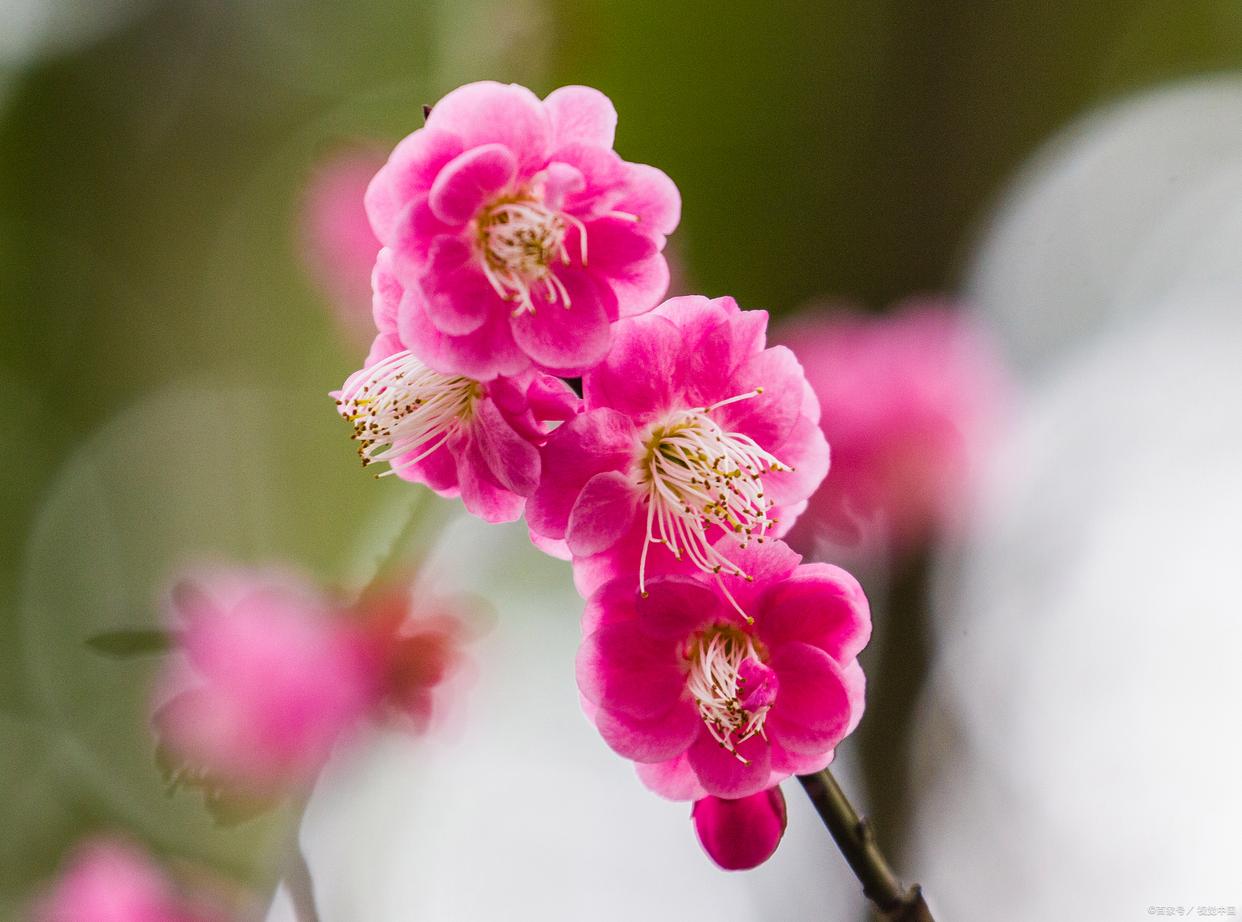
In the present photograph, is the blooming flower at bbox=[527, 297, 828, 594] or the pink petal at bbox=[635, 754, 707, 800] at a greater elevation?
the blooming flower at bbox=[527, 297, 828, 594]

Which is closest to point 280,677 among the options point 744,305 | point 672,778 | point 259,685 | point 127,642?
point 259,685

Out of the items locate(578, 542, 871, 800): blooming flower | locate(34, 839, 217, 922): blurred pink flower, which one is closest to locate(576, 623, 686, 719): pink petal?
locate(578, 542, 871, 800): blooming flower

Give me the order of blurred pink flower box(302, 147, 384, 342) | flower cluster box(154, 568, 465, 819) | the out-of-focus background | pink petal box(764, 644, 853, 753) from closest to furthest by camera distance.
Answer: pink petal box(764, 644, 853, 753), flower cluster box(154, 568, 465, 819), the out-of-focus background, blurred pink flower box(302, 147, 384, 342)

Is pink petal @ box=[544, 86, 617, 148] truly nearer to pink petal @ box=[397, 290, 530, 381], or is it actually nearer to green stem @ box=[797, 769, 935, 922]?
pink petal @ box=[397, 290, 530, 381]

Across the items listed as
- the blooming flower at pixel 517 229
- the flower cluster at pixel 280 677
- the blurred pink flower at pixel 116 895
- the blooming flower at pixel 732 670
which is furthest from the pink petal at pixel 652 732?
the blurred pink flower at pixel 116 895

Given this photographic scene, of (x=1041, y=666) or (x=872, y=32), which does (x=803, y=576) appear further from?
(x=872, y=32)

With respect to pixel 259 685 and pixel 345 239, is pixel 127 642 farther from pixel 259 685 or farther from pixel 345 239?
pixel 345 239

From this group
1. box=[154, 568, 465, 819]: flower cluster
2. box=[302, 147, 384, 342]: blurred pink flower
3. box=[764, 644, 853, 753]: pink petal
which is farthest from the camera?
box=[302, 147, 384, 342]: blurred pink flower

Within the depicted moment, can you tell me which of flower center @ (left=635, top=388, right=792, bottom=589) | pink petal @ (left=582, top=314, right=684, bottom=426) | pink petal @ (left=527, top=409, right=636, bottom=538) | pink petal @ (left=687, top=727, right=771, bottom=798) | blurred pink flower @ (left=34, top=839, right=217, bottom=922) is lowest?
blurred pink flower @ (left=34, top=839, right=217, bottom=922)

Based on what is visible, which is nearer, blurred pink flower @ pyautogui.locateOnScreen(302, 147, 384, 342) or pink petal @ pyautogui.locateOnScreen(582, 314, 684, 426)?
pink petal @ pyautogui.locateOnScreen(582, 314, 684, 426)
